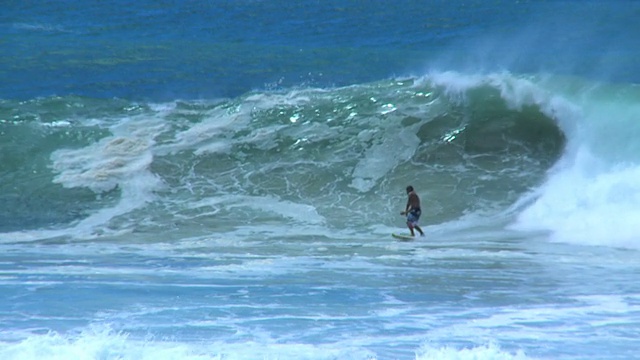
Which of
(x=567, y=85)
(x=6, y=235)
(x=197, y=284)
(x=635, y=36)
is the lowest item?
(x=197, y=284)

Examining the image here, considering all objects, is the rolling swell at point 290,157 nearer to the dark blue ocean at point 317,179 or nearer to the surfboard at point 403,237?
the dark blue ocean at point 317,179

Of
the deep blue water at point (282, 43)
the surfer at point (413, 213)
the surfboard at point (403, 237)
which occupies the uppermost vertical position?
the deep blue water at point (282, 43)

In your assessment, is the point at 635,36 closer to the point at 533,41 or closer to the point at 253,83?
the point at 533,41

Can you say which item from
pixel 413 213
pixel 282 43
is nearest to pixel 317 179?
pixel 413 213

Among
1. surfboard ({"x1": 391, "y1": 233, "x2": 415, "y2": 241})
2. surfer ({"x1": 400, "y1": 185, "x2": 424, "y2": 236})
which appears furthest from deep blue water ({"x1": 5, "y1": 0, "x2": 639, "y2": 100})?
surfboard ({"x1": 391, "y1": 233, "x2": 415, "y2": 241})

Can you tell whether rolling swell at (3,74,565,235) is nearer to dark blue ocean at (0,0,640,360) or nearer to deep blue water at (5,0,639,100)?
dark blue ocean at (0,0,640,360)

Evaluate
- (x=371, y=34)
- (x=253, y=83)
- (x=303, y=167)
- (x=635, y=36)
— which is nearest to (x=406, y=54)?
(x=371, y=34)

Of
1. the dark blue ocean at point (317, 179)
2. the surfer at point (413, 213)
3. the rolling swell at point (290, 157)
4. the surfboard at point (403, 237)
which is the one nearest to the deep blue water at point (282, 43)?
the dark blue ocean at point (317, 179)

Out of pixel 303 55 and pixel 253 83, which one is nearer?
pixel 253 83

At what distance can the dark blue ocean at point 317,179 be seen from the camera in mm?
7547

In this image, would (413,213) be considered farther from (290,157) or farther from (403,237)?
(290,157)

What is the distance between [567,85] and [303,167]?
5141 mm

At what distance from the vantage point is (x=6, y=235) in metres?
13.1

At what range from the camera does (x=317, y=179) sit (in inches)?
621
